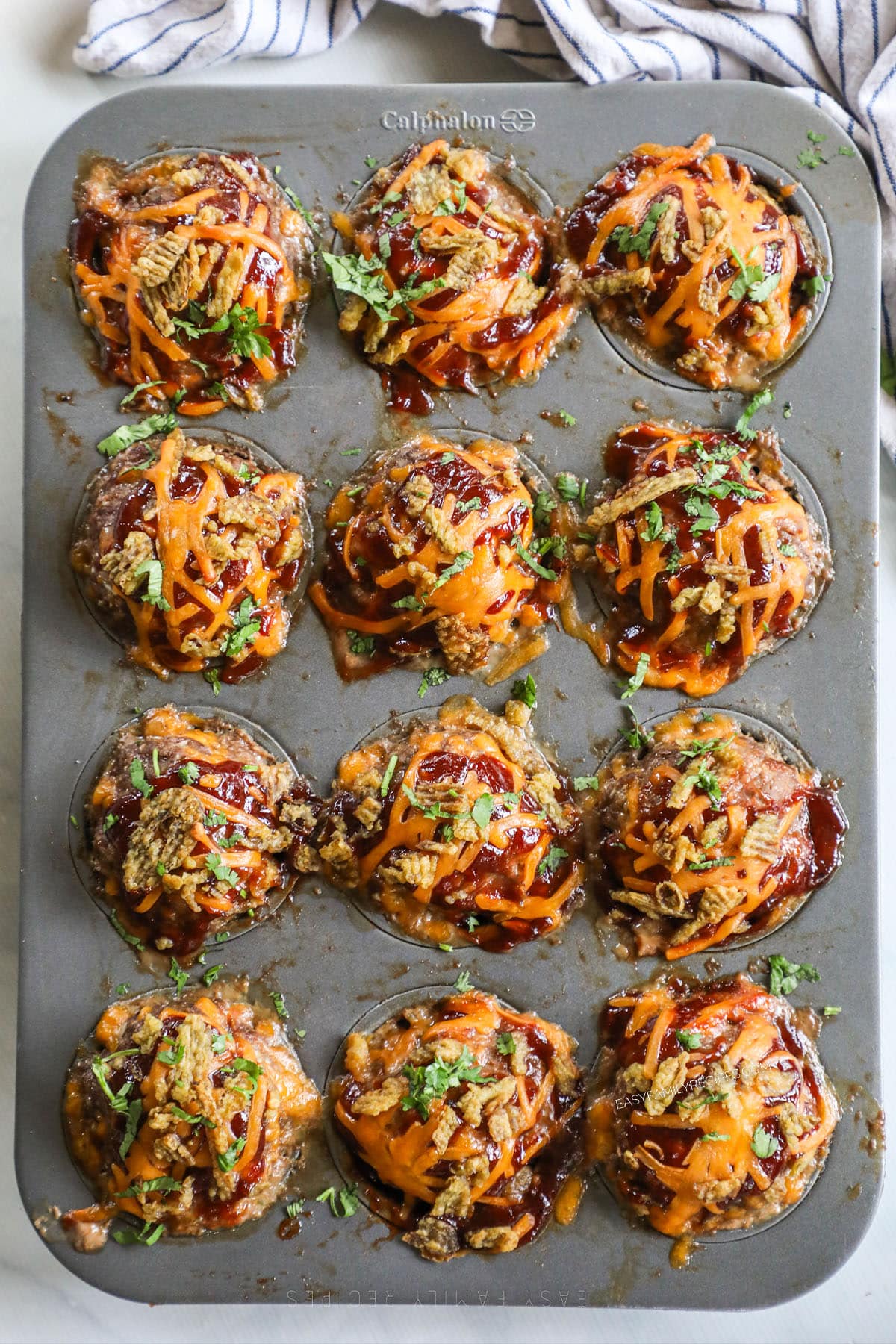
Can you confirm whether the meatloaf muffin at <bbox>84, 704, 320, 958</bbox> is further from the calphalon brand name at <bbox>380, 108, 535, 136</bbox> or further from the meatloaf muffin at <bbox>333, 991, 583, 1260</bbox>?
the calphalon brand name at <bbox>380, 108, 535, 136</bbox>

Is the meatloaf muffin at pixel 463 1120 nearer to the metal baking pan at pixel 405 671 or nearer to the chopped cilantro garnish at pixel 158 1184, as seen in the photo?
the metal baking pan at pixel 405 671

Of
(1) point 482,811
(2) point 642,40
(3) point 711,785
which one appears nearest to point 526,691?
(1) point 482,811

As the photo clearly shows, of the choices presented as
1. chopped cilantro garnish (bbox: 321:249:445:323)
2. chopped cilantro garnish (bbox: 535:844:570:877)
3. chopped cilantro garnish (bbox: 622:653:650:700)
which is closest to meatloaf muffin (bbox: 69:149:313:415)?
chopped cilantro garnish (bbox: 321:249:445:323)

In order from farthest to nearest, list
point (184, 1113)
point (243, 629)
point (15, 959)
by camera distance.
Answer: point (15, 959)
point (243, 629)
point (184, 1113)

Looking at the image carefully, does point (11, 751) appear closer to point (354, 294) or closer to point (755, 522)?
point (354, 294)

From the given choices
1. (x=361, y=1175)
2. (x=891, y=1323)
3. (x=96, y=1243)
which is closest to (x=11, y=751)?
(x=96, y=1243)

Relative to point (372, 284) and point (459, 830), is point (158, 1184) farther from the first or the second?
point (372, 284)
